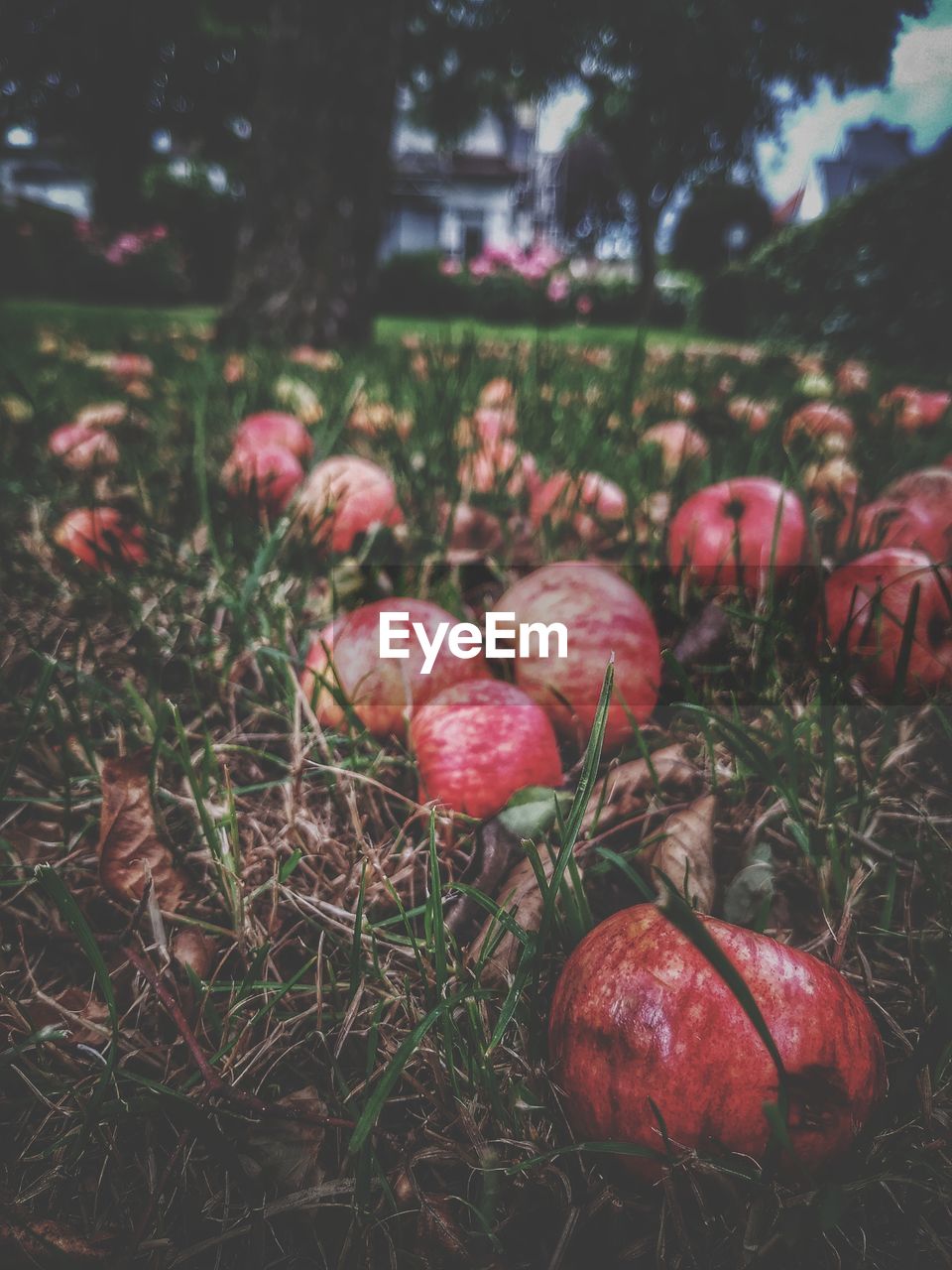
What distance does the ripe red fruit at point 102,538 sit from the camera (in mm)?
1521

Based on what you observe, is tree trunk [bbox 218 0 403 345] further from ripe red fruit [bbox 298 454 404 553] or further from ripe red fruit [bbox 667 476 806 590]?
ripe red fruit [bbox 667 476 806 590]

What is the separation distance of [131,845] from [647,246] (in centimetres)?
347

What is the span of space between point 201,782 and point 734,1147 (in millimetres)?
779

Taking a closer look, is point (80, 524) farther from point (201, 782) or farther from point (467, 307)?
point (467, 307)

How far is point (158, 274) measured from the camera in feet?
62.9

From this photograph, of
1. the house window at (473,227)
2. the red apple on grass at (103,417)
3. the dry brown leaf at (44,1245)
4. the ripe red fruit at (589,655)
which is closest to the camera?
the dry brown leaf at (44,1245)

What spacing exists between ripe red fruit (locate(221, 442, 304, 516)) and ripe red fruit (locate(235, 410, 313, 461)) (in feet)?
0.28

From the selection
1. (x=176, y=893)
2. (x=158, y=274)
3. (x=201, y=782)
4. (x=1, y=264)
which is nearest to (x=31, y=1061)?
(x=176, y=893)

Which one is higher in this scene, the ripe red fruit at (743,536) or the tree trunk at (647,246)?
the tree trunk at (647,246)

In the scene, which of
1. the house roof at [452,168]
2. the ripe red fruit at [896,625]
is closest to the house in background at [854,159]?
the ripe red fruit at [896,625]

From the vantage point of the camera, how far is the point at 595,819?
3.17ft

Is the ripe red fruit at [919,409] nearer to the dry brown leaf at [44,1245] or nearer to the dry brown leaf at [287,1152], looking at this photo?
the dry brown leaf at [287,1152]

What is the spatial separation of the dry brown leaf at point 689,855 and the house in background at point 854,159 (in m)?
1.67

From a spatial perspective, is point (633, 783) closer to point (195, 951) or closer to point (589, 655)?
point (589, 655)
